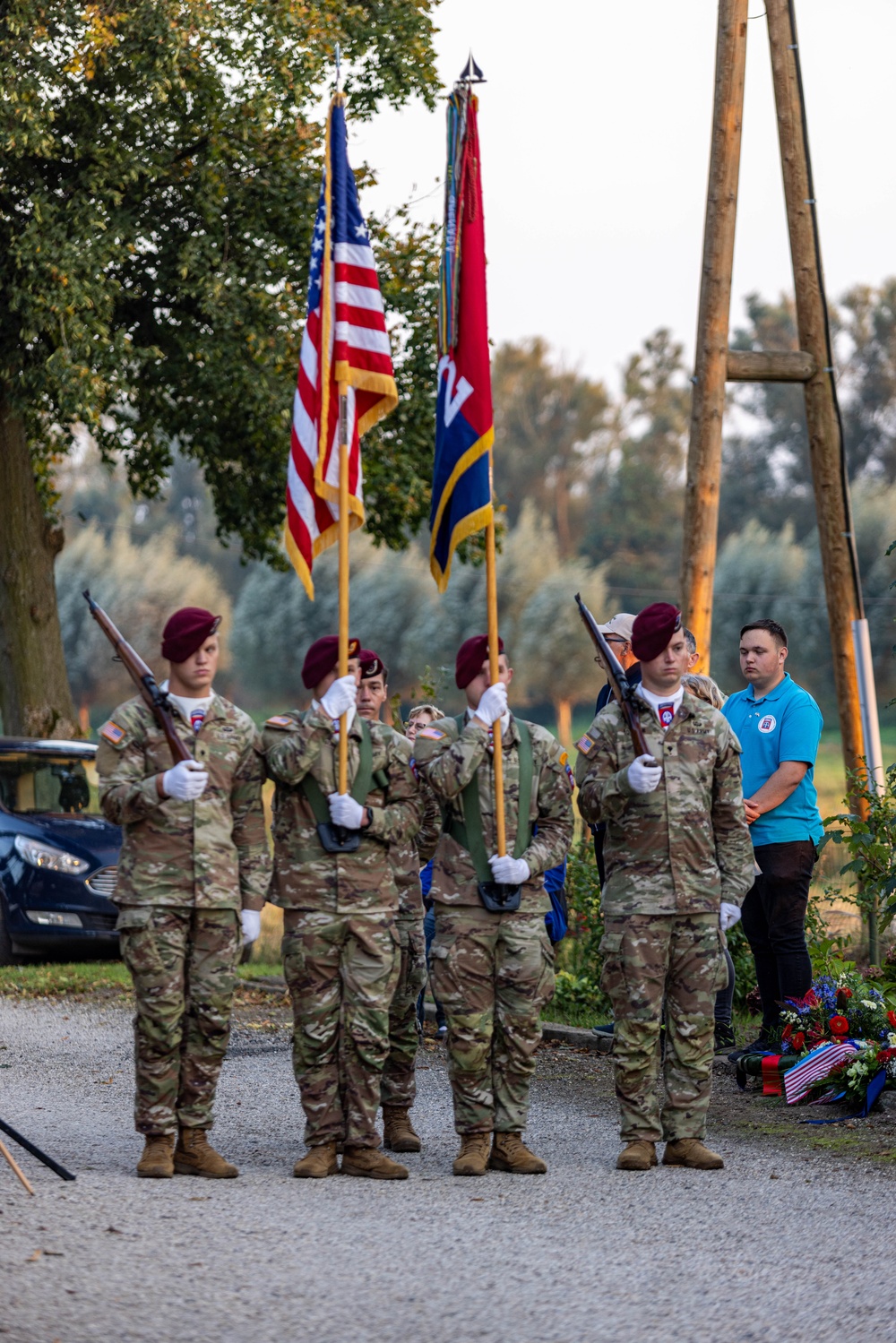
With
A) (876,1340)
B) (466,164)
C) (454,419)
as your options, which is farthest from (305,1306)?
(466,164)

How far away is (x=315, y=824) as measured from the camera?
→ 652cm

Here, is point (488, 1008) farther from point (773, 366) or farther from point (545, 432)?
point (545, 432)

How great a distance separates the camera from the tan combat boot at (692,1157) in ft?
21.4

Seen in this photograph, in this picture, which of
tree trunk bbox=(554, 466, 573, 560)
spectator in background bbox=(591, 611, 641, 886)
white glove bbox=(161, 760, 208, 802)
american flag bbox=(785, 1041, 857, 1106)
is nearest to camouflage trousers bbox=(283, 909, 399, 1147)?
white glove bbox=(161, 760, 208, 802)

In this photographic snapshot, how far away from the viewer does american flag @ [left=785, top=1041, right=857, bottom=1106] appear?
754 centimetres

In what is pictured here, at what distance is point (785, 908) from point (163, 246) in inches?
427

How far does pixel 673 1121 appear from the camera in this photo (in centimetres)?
659

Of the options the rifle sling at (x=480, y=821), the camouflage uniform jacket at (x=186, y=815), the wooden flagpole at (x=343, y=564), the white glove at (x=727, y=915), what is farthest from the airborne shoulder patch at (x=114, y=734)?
the white glove at (x=727, y=915)

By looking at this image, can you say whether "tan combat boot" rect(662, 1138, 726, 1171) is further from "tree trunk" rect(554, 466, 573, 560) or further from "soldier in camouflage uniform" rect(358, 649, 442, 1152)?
"tree trunk" rect(554, 466, 573, 560)

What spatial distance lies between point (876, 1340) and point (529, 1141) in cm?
277

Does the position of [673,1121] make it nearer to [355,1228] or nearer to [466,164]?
[355,1228]

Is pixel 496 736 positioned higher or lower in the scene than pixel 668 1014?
higher

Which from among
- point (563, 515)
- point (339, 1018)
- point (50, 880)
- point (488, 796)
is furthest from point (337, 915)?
point (563, 515)

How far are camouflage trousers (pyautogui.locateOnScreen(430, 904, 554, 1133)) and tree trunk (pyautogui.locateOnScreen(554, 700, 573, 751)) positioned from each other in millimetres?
46783
